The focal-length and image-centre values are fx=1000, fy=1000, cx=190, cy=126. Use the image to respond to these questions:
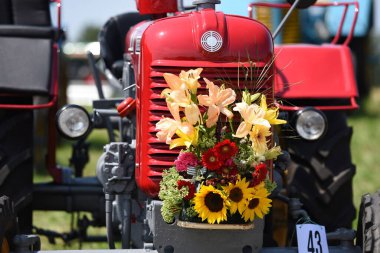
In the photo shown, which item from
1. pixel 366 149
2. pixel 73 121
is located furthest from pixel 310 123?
pixel 366 149

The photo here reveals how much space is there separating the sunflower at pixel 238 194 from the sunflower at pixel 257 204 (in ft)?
0.07

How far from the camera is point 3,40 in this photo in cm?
506

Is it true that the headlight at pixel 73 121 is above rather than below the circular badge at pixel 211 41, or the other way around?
below

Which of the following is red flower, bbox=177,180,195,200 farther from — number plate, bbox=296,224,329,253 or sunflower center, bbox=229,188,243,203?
number plate, bbox=296,224,329,253

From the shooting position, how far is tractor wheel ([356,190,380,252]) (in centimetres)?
389

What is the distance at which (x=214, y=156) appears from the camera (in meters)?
3.71

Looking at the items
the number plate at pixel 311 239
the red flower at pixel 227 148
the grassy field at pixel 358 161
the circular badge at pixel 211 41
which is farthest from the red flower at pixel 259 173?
the grassy field at pixel 358 161

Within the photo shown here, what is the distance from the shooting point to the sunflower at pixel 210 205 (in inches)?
145

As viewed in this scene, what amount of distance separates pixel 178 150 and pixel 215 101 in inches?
13.0

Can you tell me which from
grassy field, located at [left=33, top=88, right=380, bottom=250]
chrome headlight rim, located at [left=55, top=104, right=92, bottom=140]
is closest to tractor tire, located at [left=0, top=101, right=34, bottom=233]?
chrome headlight rim, located at [left=55, top=104, right=92, bottom=140]

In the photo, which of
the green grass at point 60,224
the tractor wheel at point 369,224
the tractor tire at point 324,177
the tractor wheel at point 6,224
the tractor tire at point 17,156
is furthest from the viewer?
the green grass at point 60,224

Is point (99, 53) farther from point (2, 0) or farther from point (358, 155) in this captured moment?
point (358, 155)

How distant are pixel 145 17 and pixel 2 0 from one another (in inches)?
32.6

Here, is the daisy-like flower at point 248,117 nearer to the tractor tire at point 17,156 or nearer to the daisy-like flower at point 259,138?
the daisy-like flower at point 259,138
